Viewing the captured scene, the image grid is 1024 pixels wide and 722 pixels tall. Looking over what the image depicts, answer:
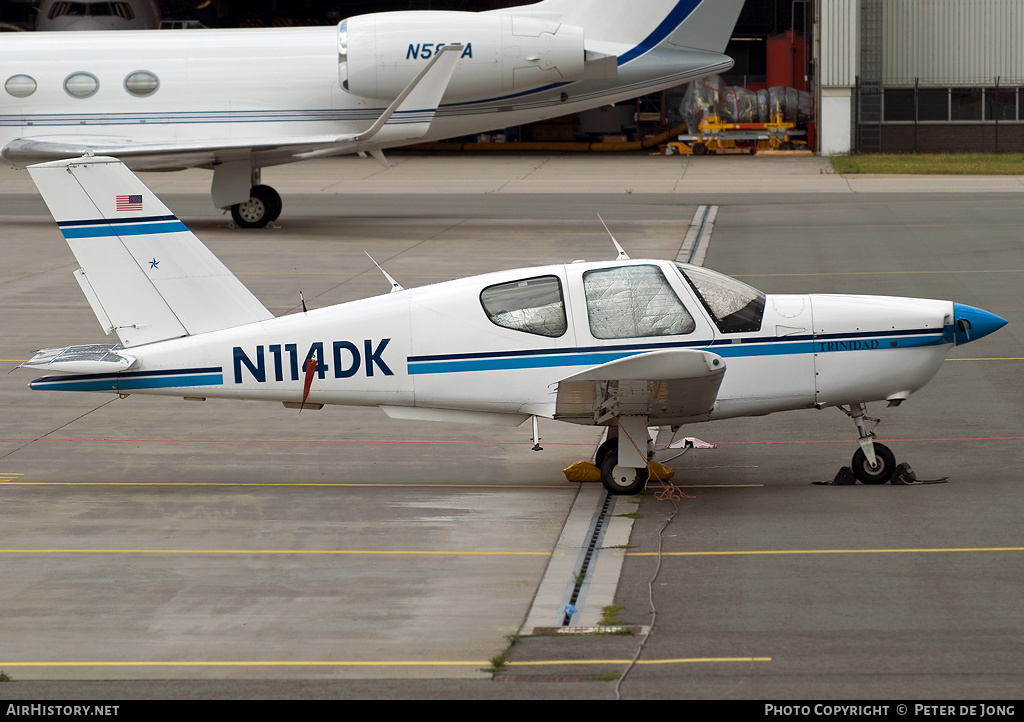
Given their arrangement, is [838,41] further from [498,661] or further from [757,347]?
[498,661]

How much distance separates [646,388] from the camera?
10445 millimetres

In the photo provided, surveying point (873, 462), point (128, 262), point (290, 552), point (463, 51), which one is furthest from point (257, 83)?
point (290, 552)

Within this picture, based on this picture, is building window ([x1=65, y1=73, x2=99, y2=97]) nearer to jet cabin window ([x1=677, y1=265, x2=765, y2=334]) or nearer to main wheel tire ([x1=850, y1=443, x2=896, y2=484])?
jet cabin window ([x1=677, y1=265, x2=765, y2=334])

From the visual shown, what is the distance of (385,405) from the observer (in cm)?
1115

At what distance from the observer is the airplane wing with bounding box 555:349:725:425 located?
1015cm

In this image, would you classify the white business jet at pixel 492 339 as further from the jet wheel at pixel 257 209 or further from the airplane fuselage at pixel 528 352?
the jet wheel at pixel 257 209

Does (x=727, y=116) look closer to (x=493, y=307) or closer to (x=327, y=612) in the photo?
(x=493, y=307)

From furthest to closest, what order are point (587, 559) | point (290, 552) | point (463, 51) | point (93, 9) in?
1. point (93, 9)
2. point (463, 51)
3. point (290, 552)
4. point (587, 559)

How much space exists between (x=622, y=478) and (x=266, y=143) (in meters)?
20.6

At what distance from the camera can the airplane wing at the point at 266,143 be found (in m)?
28.3

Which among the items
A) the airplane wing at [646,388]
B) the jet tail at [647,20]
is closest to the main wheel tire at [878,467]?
the airplane wing at [646,388]

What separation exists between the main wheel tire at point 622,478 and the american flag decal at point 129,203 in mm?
4542

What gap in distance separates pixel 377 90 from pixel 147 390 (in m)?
20.7

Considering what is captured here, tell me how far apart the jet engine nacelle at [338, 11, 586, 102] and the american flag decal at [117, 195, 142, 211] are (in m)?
20.0
